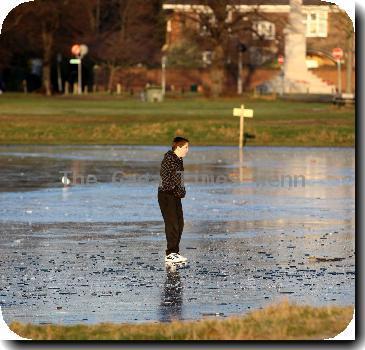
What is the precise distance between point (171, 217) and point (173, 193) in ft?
0.99

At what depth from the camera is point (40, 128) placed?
54.8m

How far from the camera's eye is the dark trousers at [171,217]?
1850cm

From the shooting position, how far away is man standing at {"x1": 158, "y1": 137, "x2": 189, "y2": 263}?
18.4 meters

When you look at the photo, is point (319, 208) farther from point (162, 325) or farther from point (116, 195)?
point (162, 325)

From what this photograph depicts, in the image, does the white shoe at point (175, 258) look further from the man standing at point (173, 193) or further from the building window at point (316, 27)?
the building window at point (316, 27)

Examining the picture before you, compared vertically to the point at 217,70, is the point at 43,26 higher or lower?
higher

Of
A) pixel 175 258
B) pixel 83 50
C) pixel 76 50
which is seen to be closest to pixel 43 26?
pixel 76 50

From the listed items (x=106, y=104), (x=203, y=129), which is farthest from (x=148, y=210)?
(x=106, y=104)

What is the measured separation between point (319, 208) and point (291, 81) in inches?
3392

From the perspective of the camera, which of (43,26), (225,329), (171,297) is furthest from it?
(43,26)

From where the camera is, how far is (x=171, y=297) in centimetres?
1550

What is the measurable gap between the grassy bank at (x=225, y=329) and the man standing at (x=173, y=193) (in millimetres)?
4782

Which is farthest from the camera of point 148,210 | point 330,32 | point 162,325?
point 330,32

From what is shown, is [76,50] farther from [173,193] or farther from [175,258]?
[175,258]
